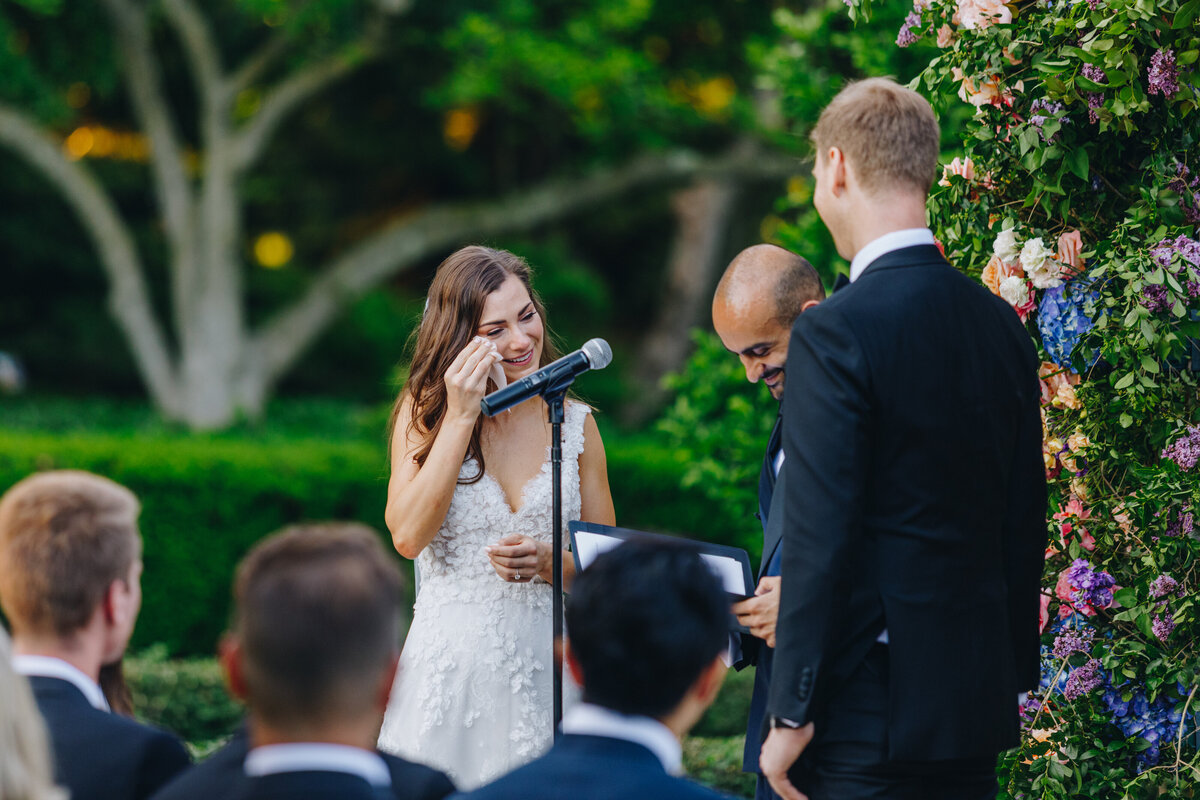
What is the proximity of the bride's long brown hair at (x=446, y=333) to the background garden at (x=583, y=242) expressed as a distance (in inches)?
17.1

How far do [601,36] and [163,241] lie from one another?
6930mm

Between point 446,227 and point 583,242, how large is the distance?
5.15m

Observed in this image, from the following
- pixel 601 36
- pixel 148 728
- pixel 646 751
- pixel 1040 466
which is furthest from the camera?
pixel 601 36

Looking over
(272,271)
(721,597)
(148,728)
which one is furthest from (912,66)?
(272,271)

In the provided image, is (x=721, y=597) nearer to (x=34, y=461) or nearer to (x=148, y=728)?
(x=148, y=728)

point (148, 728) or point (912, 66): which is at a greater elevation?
point (912, 66)

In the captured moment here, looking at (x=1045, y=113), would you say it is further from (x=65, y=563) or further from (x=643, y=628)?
(x=65, y=563)

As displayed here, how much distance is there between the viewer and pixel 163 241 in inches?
594

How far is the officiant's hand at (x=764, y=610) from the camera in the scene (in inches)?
102

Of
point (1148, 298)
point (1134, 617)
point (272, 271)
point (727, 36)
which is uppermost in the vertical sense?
point (727, 36)

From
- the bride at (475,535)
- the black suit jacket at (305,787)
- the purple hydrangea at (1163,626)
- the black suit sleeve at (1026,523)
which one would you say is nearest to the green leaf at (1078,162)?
the black suit sleeve at (1026,523)

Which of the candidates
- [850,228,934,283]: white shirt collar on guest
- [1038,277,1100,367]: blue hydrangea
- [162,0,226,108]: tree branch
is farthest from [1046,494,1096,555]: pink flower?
[162,0,226,108]: tree branch

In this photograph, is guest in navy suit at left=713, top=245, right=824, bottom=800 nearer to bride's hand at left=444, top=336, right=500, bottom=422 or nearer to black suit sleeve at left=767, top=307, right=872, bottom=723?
black suit sleeve at left=767, top=307, right=872, bottom=723

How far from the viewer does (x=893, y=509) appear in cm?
224
